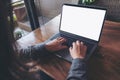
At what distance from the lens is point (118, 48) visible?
1.06 m

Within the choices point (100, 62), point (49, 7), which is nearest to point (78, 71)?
point (100, 62)

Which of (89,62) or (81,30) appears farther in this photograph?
(81,30)

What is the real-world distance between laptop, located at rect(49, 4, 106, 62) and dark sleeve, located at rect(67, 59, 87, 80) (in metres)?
0.09

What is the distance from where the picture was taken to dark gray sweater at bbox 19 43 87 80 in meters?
0.82

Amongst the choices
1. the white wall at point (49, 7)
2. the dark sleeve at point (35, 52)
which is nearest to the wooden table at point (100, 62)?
the dark sleeve at point (35, 52)

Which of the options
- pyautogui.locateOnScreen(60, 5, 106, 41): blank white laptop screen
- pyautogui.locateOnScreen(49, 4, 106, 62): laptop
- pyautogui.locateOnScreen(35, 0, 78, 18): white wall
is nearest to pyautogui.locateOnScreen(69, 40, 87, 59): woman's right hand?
pyautogui.locateOnScreen(49, 4, 106, 62): laptop

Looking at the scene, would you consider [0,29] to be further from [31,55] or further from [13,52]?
[31,55]

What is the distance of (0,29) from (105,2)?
122 centimetres

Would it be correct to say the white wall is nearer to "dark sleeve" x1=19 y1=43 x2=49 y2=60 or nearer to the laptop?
the laptop

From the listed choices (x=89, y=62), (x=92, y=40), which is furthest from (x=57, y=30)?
(x=89, y=62)

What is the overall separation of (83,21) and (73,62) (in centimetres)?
36

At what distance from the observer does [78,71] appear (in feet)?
2.75

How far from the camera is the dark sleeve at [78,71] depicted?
81cm

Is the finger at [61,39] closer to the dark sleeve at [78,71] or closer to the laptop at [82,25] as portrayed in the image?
the laptop at [82,25]
